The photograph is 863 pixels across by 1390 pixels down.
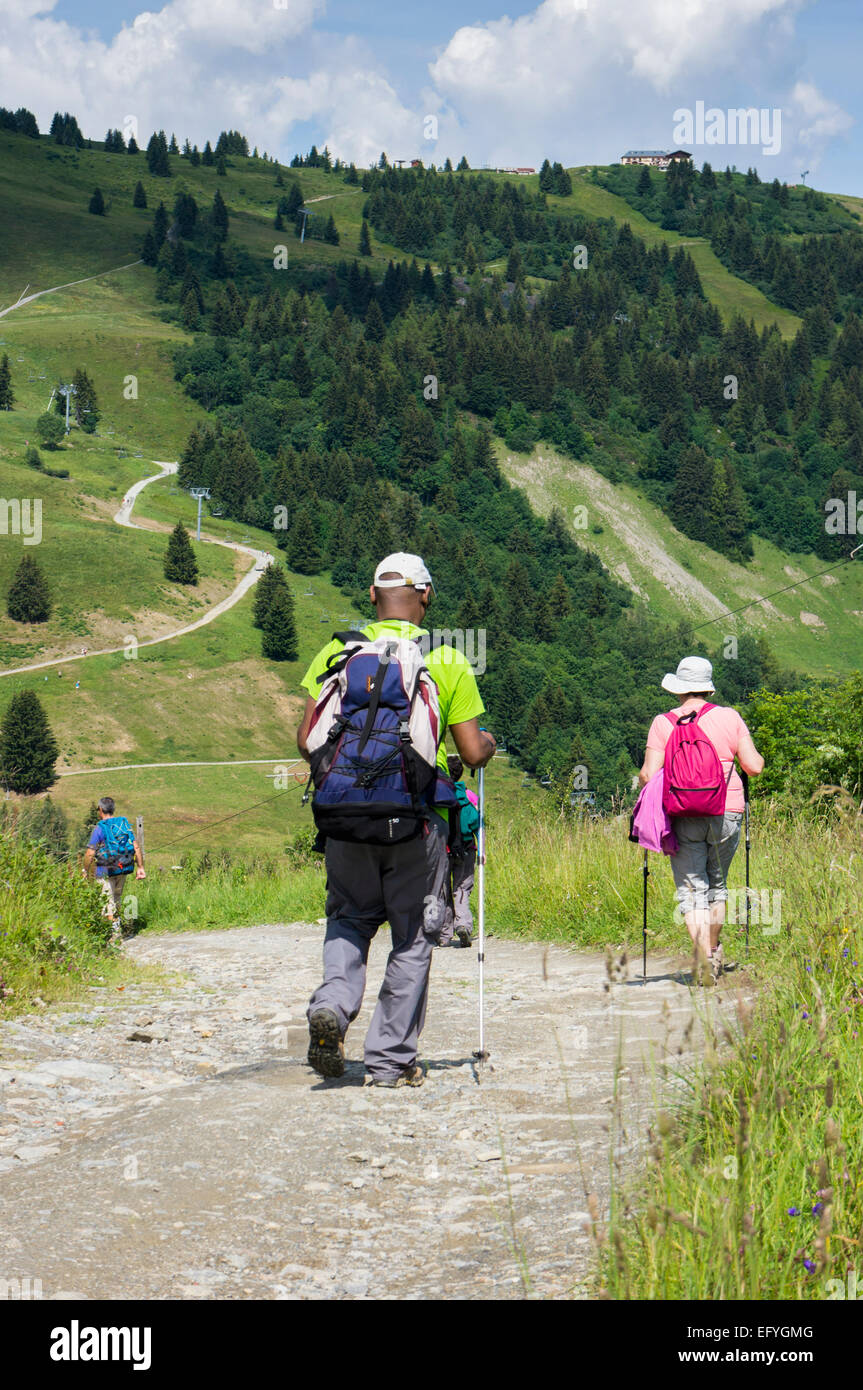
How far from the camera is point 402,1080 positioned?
5.32 m

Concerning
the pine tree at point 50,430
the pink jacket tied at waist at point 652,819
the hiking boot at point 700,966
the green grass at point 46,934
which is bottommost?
the green grass at point 46,934

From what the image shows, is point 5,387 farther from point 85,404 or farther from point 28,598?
point 28,598

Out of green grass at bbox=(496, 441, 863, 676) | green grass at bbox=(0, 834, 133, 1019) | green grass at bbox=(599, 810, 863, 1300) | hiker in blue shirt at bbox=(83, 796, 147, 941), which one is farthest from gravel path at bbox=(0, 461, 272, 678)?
green grass at bbox=(599, 810, 863, 1300)

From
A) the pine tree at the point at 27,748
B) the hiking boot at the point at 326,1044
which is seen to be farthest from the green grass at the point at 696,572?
the hiking boot at the point at 326,1044

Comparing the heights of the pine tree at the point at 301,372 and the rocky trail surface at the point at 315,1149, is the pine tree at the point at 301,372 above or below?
above

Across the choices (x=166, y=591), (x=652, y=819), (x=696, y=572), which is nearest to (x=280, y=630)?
(x=166, y=591)

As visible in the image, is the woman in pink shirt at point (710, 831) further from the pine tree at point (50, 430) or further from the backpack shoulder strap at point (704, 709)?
the pine tree at point (50, 430)

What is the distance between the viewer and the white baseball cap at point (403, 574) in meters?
5.38

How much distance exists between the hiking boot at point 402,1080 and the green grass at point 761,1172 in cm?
147

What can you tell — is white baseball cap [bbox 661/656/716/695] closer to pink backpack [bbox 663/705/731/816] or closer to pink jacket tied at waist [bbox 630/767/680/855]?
pink backpack [bbox 663/705/731/816]

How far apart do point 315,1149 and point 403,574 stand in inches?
89.6

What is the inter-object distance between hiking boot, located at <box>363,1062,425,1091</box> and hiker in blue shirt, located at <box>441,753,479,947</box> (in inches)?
21.2

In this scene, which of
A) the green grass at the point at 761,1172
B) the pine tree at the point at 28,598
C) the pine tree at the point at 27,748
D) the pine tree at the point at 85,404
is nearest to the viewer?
the green grass at the point at 761,1172

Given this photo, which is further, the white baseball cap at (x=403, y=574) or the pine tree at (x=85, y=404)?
the pine tree at (x=85, y=404)
